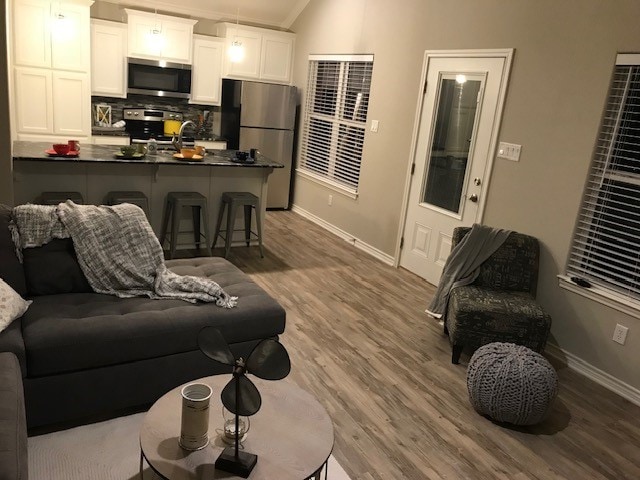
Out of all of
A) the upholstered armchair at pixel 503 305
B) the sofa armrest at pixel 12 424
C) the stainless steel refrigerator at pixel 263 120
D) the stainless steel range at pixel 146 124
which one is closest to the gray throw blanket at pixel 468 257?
the upholstered armchair at pixel 503 305

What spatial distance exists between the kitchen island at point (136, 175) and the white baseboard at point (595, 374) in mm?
2986

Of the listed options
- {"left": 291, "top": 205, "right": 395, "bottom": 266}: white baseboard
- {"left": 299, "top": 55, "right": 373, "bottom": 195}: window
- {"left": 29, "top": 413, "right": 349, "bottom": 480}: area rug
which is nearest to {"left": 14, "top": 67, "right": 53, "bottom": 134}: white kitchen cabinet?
{"left": 299, "top": 55, "right": 373, "bottom": 195}: window

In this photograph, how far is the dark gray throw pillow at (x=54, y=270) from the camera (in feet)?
8.96

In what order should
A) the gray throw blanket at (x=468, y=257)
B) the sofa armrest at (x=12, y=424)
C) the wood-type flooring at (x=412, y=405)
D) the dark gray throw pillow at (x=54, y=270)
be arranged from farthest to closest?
the gray throw blanket at (x=468, y=257) < the dark gray throw pillow at (x=54, y=270) < the wood-type flooring at (x=412, y=405) < the sofa armrest at (x=12, y=424)

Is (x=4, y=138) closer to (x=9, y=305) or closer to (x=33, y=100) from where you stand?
(x=9, y=305)

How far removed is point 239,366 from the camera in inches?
63.4

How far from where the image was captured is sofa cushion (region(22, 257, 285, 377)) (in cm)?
232

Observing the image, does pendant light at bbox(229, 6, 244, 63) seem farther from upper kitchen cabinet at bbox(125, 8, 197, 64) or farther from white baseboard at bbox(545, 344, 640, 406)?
white baseboard at bbox(545, 344, 640, 406)

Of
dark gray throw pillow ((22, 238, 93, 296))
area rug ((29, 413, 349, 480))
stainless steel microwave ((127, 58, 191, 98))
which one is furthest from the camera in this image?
stainless steel microwave ((127, 58, 191, 98))

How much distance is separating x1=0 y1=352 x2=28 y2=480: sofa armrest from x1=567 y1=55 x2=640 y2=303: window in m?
3.33

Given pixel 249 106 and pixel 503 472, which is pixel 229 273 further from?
pixel 249 106

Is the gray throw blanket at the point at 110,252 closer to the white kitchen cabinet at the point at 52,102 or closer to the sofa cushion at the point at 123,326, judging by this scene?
the sofa cushion at the point at 123,326

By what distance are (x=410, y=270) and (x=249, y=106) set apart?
3.06 metres

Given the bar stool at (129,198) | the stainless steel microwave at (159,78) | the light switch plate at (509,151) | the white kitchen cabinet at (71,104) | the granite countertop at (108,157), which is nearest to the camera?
the light switch plate at (509,151)
